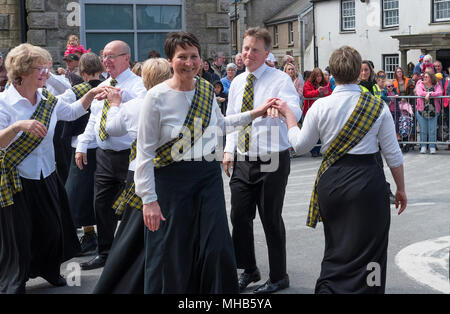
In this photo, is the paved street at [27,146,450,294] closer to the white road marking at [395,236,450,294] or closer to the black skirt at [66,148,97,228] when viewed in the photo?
the white road marking at [395,236,450,294]

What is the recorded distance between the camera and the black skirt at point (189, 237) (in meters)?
4.73

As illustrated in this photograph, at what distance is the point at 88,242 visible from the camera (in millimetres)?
8133

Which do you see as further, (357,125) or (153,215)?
(357,125)

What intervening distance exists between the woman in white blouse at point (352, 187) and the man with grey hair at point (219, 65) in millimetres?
12708

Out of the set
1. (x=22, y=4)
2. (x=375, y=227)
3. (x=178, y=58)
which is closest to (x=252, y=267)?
(x=375, y=227)

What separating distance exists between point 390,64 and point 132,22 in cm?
2256

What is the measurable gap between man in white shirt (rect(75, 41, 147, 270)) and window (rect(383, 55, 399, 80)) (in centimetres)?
3137

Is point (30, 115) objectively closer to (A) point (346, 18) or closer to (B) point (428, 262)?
(B) point (428, 262)

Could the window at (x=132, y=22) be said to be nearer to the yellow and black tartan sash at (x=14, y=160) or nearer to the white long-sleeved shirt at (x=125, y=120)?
the white long-sleeved shirt at (x=125, y=120)

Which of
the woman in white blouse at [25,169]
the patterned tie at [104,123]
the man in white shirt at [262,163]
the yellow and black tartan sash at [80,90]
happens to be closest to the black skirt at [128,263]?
the woman in white blouse at [25,169]

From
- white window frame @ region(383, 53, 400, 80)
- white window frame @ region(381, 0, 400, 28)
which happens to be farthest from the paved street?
white window frame @ region(383, 53, 400, 80)

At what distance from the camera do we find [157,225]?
15.4 ft

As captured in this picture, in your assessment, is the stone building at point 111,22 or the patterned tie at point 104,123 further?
the stone building at point 111,22

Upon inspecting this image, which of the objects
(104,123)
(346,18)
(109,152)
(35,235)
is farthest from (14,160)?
(346,18)
